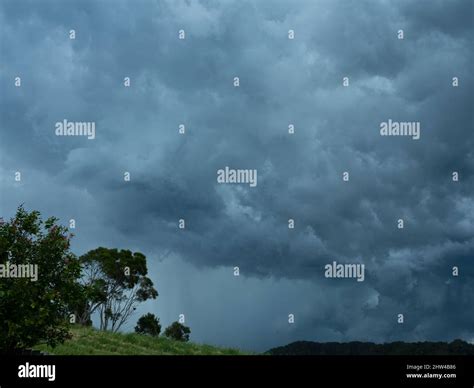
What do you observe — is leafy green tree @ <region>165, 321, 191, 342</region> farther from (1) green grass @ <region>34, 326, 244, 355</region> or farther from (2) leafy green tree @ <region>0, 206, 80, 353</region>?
(2) leafy green tree @ <region>0, 206, 80, 353</region>

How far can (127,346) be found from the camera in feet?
125

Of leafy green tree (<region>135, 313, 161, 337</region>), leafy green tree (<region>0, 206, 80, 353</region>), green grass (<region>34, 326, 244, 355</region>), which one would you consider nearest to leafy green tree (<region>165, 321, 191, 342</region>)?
leafy green tree (<region>135, 313, 161, 337</region>)

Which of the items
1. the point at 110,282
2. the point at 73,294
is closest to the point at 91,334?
the point at 73,294

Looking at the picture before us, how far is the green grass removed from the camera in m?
35.8

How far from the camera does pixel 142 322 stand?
63.1m

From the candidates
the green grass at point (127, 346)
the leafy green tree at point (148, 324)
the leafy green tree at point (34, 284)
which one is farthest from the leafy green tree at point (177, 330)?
the leafy green tree at point (34, 284)

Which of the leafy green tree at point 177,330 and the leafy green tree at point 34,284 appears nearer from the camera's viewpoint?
the leafy green tree at point 34,284

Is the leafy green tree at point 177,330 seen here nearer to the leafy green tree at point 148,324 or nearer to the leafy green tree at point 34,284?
the leafy green tree at point 148,324

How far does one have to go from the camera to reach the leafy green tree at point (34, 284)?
2642cm

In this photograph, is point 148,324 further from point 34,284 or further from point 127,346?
point 34,284

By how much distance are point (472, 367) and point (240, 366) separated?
23.2 ft

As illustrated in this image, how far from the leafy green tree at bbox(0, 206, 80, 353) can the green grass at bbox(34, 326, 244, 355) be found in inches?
281

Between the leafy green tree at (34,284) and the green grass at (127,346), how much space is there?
23.4 feet

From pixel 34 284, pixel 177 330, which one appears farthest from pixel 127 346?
pixel 177 330
